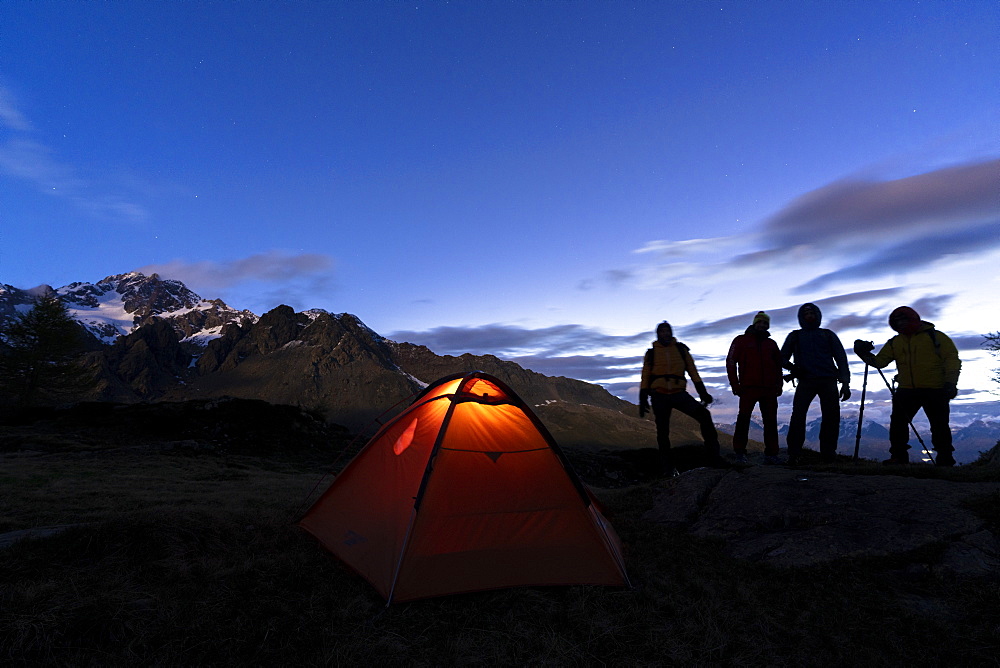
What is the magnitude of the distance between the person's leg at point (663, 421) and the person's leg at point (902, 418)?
14.9ft

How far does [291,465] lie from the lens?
19.6 meters

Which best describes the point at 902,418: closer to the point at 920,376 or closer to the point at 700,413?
the point at 920,376

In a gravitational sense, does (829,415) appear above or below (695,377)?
below

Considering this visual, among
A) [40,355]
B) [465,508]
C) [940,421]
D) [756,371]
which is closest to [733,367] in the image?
[756,371]

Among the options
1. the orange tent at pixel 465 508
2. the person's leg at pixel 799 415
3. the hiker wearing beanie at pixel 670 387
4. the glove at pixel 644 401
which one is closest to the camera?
the orange tent at pixel 465 508

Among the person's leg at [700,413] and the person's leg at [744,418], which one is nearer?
the person's leg at [700,413]

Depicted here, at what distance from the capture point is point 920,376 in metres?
9.75

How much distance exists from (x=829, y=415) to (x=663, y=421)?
3.53m

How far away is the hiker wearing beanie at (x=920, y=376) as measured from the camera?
9.60 metres

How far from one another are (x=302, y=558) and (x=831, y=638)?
5.94 metres

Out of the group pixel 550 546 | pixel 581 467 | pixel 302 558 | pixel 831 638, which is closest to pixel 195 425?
pixel 581 467

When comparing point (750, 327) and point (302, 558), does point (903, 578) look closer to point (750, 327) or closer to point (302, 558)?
point (750, 327)

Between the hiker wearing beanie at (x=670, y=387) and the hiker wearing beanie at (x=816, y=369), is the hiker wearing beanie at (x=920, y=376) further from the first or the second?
the hiker wearing beanie at (x=670, y=387)

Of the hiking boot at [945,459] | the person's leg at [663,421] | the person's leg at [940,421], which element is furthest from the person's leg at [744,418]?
the hiking boot at [945,459]
